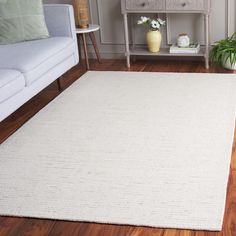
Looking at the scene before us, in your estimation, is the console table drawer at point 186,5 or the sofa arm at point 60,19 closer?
the sofa arm at point 60,19

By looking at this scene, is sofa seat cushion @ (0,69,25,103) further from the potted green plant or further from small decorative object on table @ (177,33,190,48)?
the potted green plant

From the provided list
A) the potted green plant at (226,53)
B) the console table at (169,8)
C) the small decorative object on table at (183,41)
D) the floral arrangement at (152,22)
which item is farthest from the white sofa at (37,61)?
the potted green plant at (226,53)

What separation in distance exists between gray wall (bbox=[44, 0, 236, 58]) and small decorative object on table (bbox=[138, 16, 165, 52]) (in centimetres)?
16

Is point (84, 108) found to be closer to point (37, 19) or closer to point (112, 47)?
point (37, 19)

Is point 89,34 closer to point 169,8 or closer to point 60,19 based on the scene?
point 60,19

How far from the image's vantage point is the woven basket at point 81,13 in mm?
4121

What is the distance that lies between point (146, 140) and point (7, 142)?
84cm

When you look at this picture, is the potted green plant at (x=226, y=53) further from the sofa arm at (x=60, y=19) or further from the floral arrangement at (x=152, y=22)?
the sofa arm at (x=60, y=19)

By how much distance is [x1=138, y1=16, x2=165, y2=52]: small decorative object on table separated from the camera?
13.4 feet

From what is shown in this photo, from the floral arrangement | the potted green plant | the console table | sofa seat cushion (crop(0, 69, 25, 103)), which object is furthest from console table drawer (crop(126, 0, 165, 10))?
sofa seat cushion (crop(0, 69, 25, 103))

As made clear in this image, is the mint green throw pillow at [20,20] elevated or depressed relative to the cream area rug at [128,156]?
elevated

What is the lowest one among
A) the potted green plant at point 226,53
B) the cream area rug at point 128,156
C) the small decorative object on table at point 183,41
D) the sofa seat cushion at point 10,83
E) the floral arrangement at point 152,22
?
the cream area rug at point 128,156

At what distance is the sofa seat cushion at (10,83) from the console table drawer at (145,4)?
145cm

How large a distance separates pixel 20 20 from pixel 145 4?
42.9 inches
